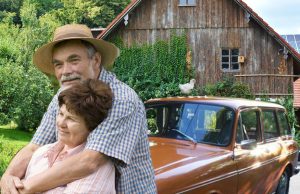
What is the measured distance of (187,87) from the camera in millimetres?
23547

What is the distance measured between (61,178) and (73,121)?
273 millimetres

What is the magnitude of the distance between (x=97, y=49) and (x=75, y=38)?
0.18 meters

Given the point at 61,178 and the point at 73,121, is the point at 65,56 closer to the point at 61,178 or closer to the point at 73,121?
the point at 73,121

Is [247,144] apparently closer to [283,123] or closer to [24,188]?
[283,123]

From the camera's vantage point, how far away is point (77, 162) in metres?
2.24

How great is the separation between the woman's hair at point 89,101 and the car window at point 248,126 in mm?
3822

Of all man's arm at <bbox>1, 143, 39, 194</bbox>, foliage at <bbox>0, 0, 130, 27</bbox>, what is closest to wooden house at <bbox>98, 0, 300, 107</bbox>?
man's arm at <bbox>1, 143, 39, 194</bbox>

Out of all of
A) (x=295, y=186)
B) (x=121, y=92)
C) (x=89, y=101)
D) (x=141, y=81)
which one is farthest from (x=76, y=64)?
(x=141, y=81)

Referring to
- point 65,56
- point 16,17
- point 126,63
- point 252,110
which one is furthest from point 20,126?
point 16,17

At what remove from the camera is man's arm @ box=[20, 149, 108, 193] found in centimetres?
223

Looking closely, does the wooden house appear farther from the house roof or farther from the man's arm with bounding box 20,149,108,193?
the man's arm with bounding box 20,149,108,193

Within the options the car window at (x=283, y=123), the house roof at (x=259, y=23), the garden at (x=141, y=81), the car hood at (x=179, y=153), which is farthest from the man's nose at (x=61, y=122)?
the house roof at (x=259, y=23)

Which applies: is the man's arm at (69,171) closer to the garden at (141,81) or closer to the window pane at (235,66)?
the garden at (141,81)

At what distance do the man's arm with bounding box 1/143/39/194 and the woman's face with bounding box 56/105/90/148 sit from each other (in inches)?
15.0
